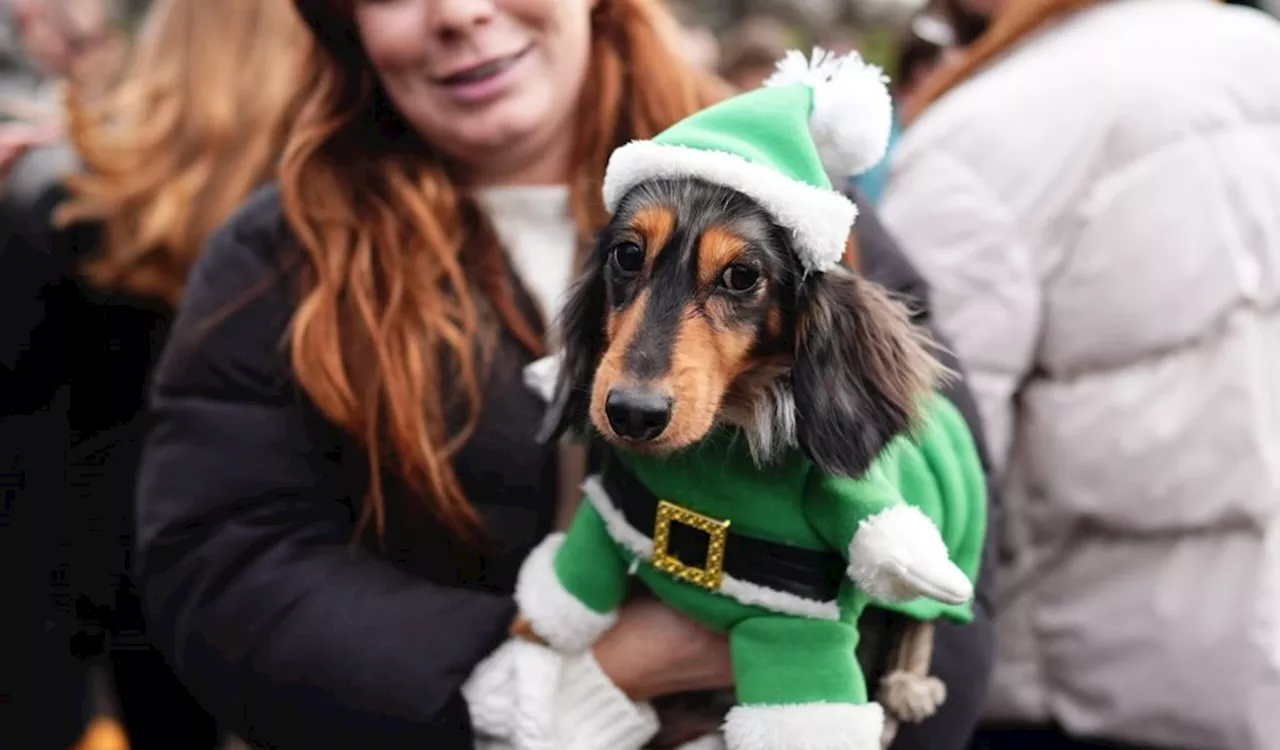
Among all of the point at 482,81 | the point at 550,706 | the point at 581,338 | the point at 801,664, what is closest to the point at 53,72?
the point at 482,81

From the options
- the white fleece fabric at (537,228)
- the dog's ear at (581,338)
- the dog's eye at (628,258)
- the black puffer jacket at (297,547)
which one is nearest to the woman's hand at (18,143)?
the black puffer jacket at (297,547)

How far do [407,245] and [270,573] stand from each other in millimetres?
517

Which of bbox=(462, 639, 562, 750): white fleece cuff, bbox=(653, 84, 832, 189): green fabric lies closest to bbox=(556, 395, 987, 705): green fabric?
bbox=(462, 639, 562, 750): white fleece cuff

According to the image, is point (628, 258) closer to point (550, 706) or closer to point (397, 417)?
point (397, 417)

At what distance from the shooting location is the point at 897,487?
4.69 ft

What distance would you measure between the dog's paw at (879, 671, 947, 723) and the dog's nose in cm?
55

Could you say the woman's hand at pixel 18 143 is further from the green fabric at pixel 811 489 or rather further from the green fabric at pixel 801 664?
the green fabric at pixel 801 664

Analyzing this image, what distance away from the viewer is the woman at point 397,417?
1.57m

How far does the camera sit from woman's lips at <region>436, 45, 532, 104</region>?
178cm

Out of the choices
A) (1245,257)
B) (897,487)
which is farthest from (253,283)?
(1245,257)

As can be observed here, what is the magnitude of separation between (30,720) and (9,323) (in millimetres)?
916

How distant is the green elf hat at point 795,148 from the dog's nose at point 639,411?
0.25 meters

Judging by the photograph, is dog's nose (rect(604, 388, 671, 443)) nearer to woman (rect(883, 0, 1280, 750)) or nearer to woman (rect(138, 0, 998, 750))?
woman (rect(138, 0, 998, 750))

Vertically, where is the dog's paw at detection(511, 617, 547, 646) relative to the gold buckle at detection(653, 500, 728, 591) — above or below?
below
